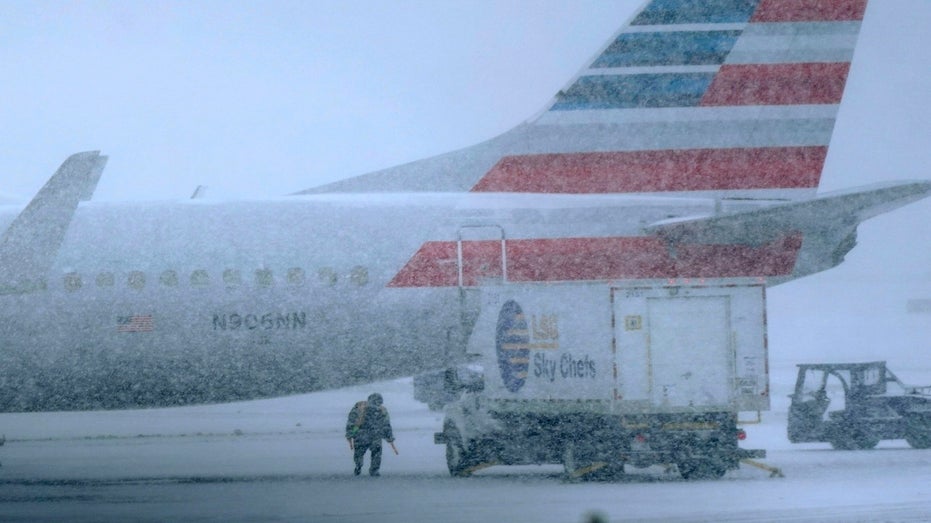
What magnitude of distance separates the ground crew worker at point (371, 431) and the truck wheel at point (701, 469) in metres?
4.61

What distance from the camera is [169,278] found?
797 inches

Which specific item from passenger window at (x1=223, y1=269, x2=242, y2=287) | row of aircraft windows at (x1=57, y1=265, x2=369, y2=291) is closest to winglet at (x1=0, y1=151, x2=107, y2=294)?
row of aircraft windows at (x1=57, y1=265, x2=369, y2=291)

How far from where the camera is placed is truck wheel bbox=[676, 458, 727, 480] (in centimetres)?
1728

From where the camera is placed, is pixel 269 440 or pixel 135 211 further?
pixel 269 440

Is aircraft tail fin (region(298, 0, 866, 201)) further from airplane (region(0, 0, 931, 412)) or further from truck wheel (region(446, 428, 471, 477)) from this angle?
truck wheel (region(446, 428, 471, 477))

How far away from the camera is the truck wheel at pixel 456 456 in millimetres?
18906

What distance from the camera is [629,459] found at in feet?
56.5

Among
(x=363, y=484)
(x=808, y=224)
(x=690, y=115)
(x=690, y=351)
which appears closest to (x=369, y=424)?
(x=363, y=484)

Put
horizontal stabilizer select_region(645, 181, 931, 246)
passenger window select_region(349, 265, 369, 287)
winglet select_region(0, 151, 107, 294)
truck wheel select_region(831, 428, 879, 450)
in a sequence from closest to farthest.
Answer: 1. winglet select_region(0, 151, 107, 294)
2. horizontal stabilizer select_region(645, 181, 931, 246)
3. passenger window select_region(349, 265, 369, 287)
4. truck wheel select_region(831, 428, 879, 450)

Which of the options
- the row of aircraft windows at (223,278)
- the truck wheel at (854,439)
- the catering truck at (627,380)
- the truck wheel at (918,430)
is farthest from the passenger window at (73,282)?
the truck wheel at (918,430)

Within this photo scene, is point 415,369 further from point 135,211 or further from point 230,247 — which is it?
point 135,211

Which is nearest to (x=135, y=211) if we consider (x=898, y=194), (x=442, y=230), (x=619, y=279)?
(x=442, y=230)

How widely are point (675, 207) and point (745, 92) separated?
255cm

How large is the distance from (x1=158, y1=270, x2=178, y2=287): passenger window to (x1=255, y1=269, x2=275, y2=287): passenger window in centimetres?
133
